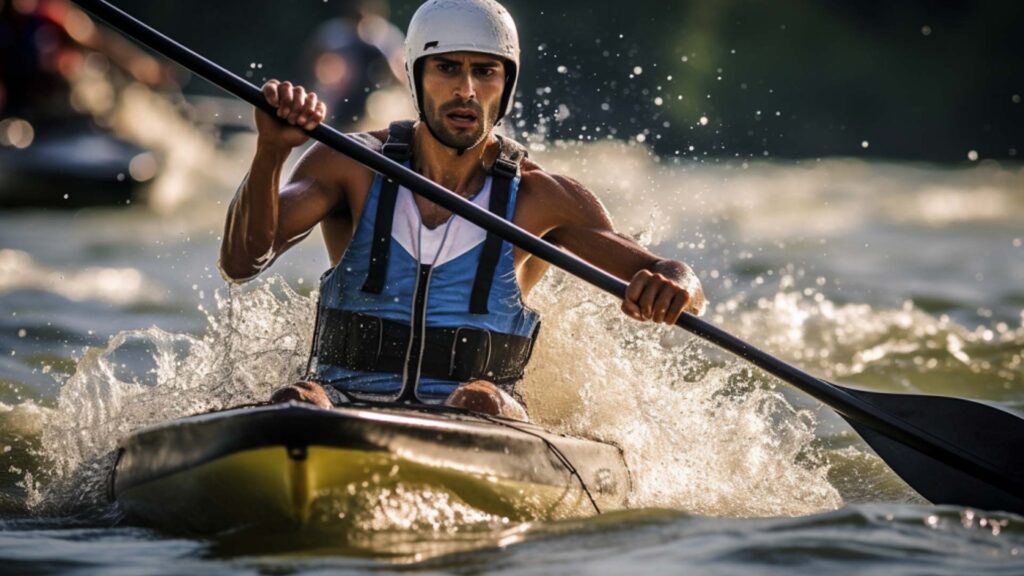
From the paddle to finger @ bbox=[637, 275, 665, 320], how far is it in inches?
5.0

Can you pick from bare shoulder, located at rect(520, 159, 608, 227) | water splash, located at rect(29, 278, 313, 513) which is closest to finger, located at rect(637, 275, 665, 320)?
bare shoulder, located at rect(520, 159, 608, 227)

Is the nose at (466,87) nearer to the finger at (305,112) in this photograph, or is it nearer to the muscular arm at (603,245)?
the muscular arm at (603,245)

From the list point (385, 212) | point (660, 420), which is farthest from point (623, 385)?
point (385, 212)

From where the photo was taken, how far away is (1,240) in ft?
43.0

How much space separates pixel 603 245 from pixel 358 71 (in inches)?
532

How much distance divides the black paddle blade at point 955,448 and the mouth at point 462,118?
1633mm

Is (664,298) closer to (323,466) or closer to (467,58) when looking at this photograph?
(467,58)

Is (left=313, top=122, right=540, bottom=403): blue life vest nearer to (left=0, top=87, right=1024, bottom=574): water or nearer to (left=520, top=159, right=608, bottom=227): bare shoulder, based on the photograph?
(left=520, top=159, right=608, bottom=227): bare shoulder

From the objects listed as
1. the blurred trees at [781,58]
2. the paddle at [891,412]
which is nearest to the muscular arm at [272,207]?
the paddle at [891,412]

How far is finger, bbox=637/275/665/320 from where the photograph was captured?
5160 mm

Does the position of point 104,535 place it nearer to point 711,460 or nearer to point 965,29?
point 711,460

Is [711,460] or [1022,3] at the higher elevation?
[1022,3]

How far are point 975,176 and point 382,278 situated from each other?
59.2 feet

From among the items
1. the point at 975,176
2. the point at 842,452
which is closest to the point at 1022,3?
the point at 975,176
